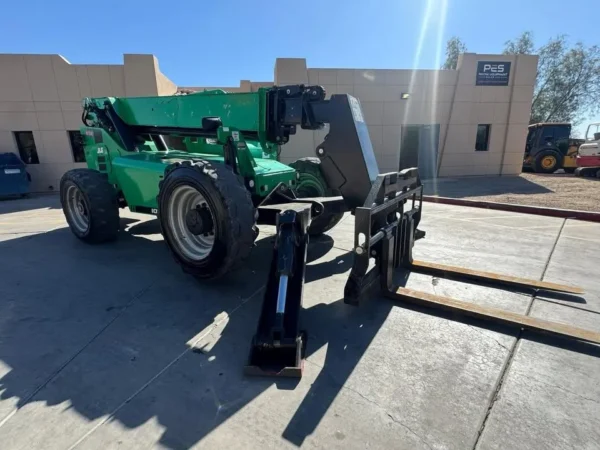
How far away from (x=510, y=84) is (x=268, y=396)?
56.0 feet

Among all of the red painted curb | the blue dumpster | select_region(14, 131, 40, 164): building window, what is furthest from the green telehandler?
select_region(14, 131, 40, 164): building window

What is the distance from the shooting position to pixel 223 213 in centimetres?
338

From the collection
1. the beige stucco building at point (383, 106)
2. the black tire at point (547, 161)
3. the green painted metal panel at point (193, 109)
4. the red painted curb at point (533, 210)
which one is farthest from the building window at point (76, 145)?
the black tire at point (547, 161)

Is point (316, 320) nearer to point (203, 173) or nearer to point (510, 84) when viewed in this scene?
point (203, 173)

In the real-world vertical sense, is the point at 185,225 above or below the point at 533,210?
above

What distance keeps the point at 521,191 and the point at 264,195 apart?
1045 cm

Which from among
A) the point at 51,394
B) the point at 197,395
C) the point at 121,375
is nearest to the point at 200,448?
the point at 197,395

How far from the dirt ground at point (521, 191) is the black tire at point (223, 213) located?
8380 millimetres

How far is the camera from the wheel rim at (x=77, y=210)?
5621mm

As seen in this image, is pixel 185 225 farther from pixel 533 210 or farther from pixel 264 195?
pixel 533 210

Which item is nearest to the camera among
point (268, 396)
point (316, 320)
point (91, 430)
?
point (91, 430)

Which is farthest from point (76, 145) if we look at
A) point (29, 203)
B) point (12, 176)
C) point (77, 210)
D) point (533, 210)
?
point (533, 210)

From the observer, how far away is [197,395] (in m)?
2.31

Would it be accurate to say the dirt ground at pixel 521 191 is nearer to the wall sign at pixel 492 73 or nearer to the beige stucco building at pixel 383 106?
the beige stucco building at pixel 383 106
